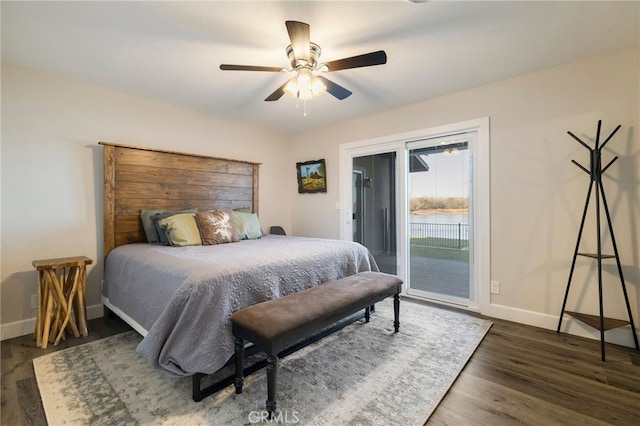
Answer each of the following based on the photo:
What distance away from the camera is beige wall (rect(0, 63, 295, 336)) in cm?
242

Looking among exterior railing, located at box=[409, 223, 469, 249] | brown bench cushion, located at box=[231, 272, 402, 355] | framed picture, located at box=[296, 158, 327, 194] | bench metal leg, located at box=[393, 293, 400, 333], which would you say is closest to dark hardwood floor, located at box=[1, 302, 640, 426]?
bench metal leg, located at box=[393, 293, 400, 333]

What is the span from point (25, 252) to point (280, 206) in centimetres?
301

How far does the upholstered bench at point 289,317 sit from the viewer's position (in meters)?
1.47

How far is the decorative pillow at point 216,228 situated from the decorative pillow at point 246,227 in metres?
0.17

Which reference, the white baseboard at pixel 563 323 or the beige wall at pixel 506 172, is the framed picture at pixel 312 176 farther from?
the white baseboard at pixel 563 323

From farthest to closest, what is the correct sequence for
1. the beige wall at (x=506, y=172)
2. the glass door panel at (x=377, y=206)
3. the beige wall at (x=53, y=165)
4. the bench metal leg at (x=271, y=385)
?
the glass door panel at (x=377, y=206)
the beige wall at (x=53, y=165)
the beige wall at (x=506, y=172)
the bench metal leg at (x=271, y=385)

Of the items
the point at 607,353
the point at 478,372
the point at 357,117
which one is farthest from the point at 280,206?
the point at 607,353

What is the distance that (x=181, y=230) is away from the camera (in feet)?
9.09

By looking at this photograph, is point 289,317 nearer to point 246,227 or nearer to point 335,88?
point 335,88

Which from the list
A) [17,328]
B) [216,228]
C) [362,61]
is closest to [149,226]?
[216,228]

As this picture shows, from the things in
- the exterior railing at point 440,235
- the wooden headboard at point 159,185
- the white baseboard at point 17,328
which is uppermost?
the wooden headboard at point 159,185

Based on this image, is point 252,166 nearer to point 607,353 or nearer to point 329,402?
point 329,402

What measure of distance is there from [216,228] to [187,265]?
1182mm

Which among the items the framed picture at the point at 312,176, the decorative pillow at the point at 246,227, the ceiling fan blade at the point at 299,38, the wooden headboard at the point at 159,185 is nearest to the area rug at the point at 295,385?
the wooden headboard at the point at 159,185
